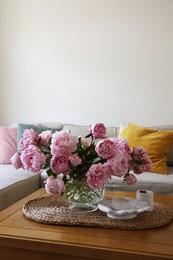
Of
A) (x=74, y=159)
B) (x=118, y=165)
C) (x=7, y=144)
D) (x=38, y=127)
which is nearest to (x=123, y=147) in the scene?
(x=118, y=165)

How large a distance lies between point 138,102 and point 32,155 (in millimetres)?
2056

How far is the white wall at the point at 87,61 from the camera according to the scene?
312 centimetres

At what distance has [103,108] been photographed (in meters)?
3.30

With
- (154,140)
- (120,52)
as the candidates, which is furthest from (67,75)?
(154,140)

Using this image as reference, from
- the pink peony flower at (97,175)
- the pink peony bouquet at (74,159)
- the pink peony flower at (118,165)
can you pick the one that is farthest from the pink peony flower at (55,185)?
the pink peony flower at (118,165)

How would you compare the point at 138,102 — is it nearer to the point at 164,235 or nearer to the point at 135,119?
the point at 135,119

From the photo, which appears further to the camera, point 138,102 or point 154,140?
point 138,102

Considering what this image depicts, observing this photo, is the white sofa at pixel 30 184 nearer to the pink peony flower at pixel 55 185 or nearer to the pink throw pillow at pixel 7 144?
the pink throw pillow at pixel 7 144

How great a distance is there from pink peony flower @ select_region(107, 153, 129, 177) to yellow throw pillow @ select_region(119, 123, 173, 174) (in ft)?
3.84

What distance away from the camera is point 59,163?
1.33 m

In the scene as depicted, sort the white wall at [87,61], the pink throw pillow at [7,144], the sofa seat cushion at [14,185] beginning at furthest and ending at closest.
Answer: the white wall at [87,61] → the pink throw pillow at [7,144] → the sofa seat cushion at [14,185]

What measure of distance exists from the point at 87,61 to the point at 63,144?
2.13m

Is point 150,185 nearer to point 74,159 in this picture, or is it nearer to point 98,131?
point 98,131

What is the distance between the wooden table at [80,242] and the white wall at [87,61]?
6.58ft
